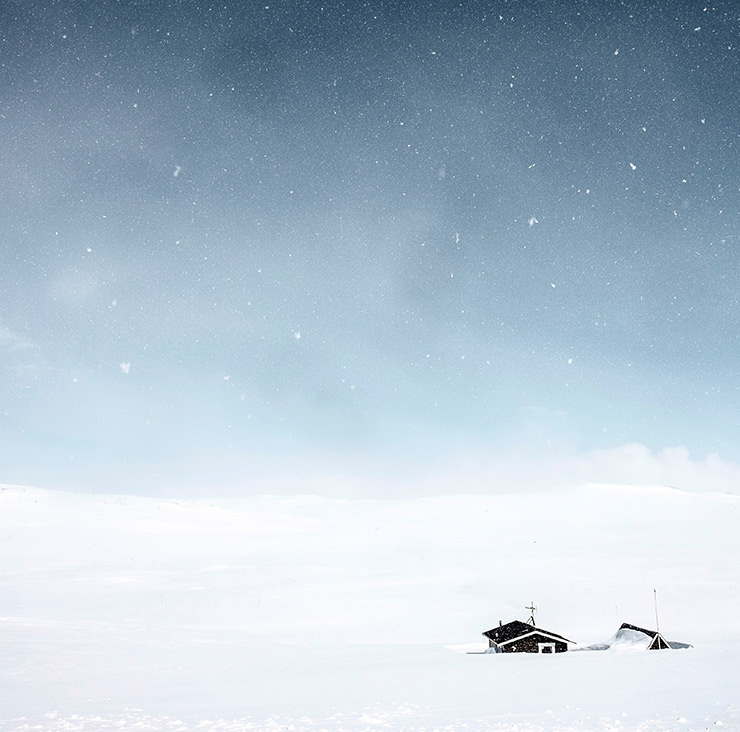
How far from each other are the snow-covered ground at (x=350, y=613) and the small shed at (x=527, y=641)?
1536mm

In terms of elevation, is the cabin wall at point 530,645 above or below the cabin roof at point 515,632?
below

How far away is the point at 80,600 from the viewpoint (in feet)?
101

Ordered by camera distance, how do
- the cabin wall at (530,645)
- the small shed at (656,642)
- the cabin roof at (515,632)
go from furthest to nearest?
the cabin roof at (515,632) → the cabin wall at (530,645) → the small shed at (656,642)

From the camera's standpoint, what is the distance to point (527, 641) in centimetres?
2416

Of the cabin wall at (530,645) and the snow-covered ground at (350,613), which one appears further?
the cabin wall at (530,645)

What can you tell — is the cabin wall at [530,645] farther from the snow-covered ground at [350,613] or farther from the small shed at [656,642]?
the small shed at [656,642]

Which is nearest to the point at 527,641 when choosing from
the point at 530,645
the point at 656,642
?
the point at 530,645

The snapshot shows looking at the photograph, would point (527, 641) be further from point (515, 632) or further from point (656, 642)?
point (656, 642)

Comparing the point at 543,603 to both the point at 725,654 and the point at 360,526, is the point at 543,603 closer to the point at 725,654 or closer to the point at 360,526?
the point at 725,654

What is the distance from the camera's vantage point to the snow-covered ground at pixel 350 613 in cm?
1337

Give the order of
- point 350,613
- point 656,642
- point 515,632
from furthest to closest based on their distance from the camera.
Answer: point 350,613 < point 515,632 < point 656,642

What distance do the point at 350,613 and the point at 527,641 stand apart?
961cm

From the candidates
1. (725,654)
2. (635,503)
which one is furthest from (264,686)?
(635,503)

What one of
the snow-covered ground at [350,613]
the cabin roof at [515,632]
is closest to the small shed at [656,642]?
the snow-covered ground at [350,613]
